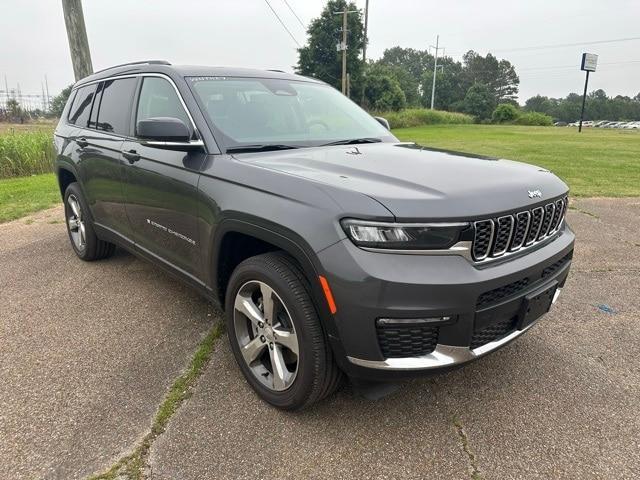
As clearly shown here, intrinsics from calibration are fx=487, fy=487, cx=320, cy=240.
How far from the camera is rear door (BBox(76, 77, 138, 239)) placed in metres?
3.88

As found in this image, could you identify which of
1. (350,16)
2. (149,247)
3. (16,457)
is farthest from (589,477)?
(350,16)

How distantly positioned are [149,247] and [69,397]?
1.26 metres

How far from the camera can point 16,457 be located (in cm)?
228

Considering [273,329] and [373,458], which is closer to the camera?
[373,458]

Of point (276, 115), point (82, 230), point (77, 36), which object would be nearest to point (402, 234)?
point (276, 115)

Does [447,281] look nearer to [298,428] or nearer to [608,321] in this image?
[298,428]

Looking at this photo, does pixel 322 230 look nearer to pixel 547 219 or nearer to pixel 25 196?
pixel 547 219

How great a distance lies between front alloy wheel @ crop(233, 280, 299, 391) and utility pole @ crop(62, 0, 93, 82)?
34.4 feet

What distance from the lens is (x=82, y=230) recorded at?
4.93m

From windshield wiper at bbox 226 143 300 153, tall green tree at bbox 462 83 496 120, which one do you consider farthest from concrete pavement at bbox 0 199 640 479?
tall green tree at bbox 462 83 496 120

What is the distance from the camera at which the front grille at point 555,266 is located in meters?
2.55

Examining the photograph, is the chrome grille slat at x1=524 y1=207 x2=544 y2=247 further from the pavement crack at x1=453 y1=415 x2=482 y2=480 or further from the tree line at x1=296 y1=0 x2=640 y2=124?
the tree line at x1=296 y1=0 x2=640 y2=124

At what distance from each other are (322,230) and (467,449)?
1.27 m

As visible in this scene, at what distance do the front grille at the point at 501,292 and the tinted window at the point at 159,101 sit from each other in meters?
2.01
